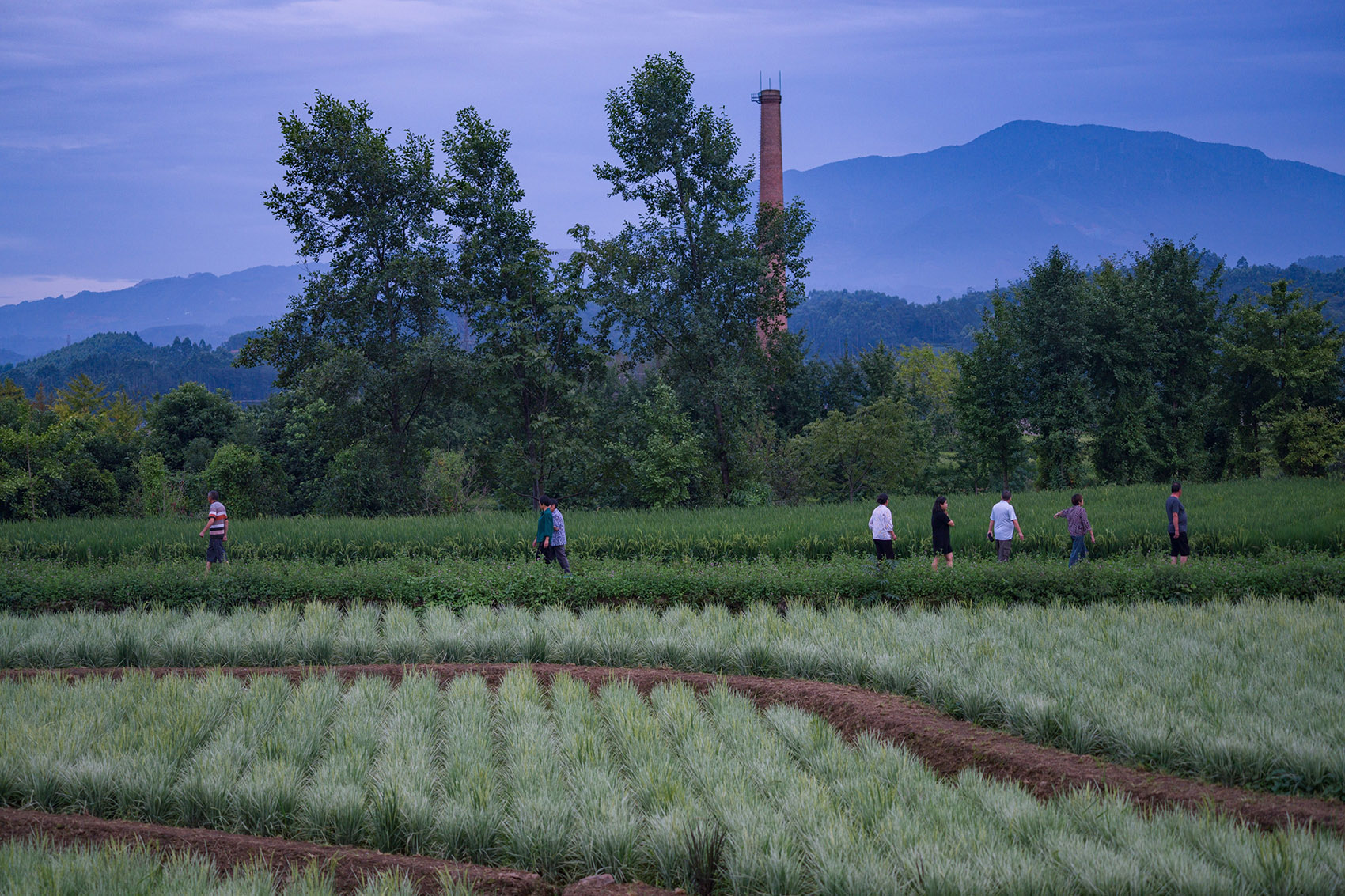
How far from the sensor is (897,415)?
35969mm

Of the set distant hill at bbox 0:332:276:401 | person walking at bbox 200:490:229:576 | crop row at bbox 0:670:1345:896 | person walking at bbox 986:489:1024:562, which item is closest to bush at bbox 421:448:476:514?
person walking at bbox 200:490:229:576

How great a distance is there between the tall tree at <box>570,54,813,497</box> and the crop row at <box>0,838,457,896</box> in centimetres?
2751

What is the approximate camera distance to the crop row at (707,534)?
19.7 meters

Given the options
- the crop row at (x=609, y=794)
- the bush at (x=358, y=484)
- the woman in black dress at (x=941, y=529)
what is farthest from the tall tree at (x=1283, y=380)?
the crop row at (x=609, y=794)

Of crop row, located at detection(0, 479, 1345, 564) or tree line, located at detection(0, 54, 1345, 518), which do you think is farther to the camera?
tree line, located at detection(0, 54, 1345, 518)

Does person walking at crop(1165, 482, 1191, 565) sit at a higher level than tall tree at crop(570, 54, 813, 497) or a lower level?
lower

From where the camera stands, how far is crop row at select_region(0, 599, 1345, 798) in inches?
281

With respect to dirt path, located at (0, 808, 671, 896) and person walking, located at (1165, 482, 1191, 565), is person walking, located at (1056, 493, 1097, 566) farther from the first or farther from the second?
dirt path, located at (0, 808, 671, 896)

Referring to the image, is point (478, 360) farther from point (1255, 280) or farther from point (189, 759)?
point (1255, 280)

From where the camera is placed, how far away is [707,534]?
843 inches

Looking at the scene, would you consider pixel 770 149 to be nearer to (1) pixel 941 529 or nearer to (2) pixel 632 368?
(2) pixel 632 368

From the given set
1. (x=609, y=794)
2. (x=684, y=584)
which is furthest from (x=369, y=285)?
(x=609, y=794)

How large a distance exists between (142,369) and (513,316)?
139642 millimetres

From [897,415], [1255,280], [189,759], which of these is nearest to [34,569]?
[189,759]
